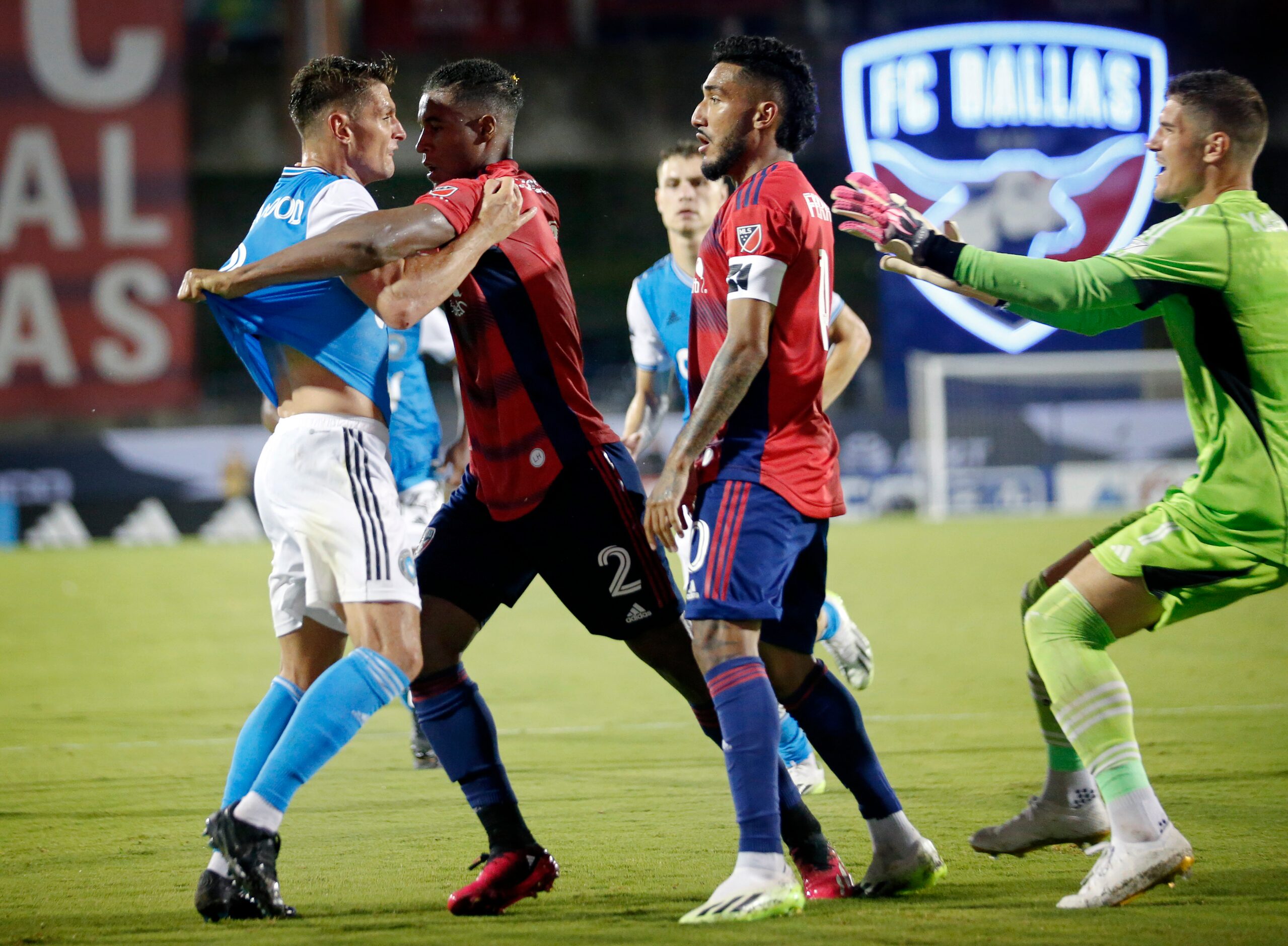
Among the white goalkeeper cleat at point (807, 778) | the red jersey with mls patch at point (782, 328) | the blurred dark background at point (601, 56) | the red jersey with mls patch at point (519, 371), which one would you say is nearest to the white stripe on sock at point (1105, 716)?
the red jersey with mls patch at point (782, 328)

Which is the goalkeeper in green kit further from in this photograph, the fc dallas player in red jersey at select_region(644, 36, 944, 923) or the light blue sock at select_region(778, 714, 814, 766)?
the light blue sock at select_region(778, 714, 814, 766)

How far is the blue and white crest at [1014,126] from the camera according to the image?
2178cm

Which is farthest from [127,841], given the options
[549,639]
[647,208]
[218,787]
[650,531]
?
[647,208]

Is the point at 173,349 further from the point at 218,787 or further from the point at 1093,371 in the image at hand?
the point at 218,787

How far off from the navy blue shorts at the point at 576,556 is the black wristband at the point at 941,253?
99cm

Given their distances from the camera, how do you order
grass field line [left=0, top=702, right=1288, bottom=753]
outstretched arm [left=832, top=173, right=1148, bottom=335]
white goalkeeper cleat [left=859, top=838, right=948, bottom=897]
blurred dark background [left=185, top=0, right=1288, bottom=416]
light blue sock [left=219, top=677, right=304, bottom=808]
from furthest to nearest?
blurred dark background [left=185, top=0, right=1288, bottom=416] < grass field line [left=0, top=702, right=1288, bottom=753] < light blue sock [left=219, top=677, right=304, bottom=808] < white goalkeeper cleat [left=859, top=838, right=948, bottom=897] < outstretched arm [left=832, top=173, right=1148, bottom=335]

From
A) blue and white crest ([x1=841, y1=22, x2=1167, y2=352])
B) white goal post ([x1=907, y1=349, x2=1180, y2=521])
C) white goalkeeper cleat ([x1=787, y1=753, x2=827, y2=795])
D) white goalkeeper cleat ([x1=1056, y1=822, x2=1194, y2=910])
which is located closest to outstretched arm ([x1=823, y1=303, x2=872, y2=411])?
white goalkeeper cleat ([x1=787, y1=753, x2=827, y2=795])

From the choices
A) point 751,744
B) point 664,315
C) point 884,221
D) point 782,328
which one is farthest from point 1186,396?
point 664,315

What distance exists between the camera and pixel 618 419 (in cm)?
1973

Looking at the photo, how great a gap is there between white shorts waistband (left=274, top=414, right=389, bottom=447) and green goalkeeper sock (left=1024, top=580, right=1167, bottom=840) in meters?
1.86

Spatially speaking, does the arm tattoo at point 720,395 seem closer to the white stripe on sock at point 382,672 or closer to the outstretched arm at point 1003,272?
the outstretched arm at point 1003,272

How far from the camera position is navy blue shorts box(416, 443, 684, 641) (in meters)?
4.10

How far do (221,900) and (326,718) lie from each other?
0.51 meters

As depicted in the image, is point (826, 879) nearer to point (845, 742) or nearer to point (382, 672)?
point (845, 742)
